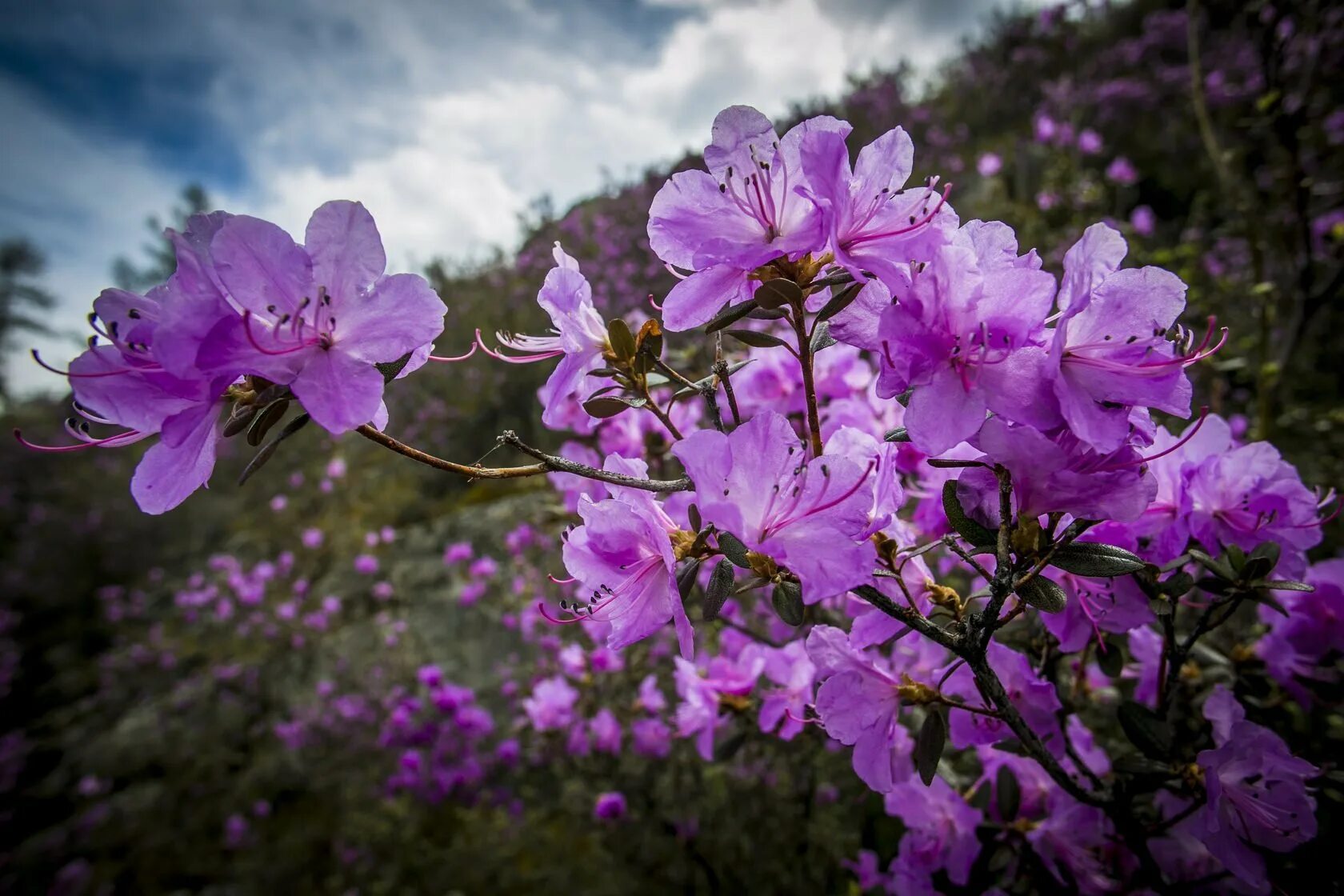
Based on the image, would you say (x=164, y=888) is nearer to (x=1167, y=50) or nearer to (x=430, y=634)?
(x=430, y=634)

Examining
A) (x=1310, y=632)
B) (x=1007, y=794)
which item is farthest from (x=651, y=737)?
(x=1310, y=632)

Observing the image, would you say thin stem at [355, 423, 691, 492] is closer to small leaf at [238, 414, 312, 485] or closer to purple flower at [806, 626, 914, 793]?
small leaf at [238, 414, 312, 485]

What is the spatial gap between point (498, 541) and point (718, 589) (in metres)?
5.04

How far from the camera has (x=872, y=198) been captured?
2.37 ft

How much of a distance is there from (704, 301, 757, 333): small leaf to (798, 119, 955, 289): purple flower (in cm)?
11

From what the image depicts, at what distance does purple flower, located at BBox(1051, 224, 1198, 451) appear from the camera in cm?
64

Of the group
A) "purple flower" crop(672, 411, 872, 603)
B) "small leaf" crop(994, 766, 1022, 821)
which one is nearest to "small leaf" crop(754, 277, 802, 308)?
"purple flower" crop(672, 411, 872, 603)

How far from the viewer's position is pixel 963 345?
25.9 inches

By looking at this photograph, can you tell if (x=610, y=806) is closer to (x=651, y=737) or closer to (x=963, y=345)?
(x=651, y=737)

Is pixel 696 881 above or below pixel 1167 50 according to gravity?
below

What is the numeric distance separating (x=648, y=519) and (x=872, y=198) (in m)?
0.46

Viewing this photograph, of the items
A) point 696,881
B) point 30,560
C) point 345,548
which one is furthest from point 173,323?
point 30,560

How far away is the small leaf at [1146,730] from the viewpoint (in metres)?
1.01

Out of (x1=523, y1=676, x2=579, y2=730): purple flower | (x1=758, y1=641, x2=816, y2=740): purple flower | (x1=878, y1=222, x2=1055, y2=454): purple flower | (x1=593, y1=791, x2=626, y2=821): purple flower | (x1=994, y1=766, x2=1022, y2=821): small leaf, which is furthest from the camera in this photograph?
(x1=523, y1=676, x2=579, y2=730): purple flower
